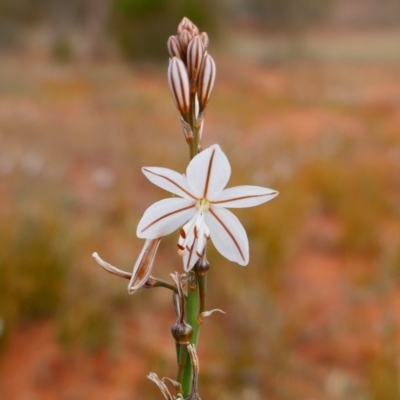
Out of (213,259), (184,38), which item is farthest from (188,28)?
(213,259)

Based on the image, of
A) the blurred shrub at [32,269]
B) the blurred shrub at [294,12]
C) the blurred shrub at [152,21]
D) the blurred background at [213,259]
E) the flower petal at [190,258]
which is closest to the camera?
the flower petal at [190,258]

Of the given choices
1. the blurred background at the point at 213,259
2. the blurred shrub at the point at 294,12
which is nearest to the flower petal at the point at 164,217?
the blurred background at the point at 213,259

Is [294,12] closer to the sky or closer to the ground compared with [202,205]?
closer to the sky

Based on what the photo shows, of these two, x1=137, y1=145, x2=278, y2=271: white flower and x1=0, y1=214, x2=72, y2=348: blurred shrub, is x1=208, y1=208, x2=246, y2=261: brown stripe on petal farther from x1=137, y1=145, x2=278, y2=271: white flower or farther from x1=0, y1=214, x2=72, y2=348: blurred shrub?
x1=0, y1=214, x2=72, y2=348: blurred shrub

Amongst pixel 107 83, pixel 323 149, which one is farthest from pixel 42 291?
pixel 107 83

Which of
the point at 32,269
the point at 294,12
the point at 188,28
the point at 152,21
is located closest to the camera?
the point at 188,28

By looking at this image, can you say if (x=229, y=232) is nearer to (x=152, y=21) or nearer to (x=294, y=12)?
→ (x=152, y=21)

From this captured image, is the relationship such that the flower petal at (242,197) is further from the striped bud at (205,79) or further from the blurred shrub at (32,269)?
the blurred shrub at (32,269)

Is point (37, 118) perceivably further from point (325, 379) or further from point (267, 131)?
point (325, 379)
